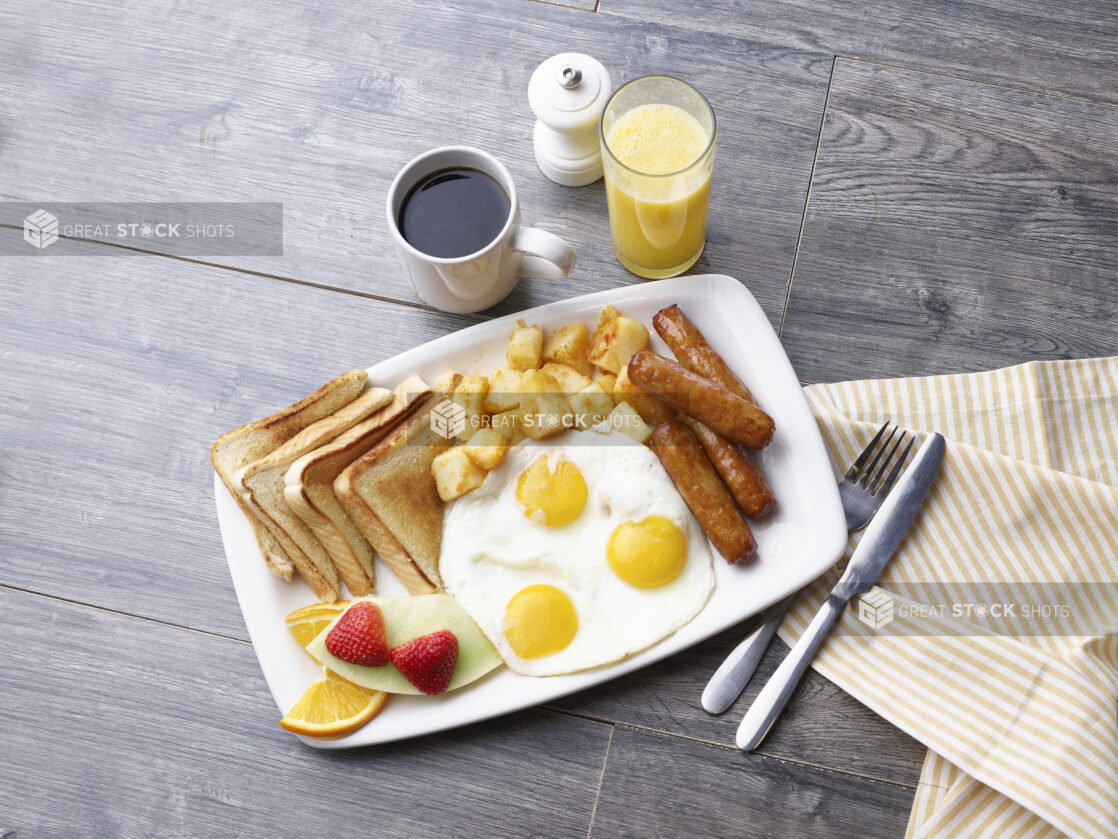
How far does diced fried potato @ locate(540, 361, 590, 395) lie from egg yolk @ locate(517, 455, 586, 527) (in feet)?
0.61

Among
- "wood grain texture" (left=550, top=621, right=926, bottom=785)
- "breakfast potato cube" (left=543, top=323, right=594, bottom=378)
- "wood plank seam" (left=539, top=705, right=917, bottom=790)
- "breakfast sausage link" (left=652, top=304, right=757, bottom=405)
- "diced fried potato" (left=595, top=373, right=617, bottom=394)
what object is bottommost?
"wood plank seam" (left=539, top=705, right=917, bottom=790)

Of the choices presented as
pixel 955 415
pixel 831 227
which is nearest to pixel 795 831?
pixel 955 415

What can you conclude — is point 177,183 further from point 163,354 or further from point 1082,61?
point 1082,61

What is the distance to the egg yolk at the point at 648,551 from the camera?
6.42ft

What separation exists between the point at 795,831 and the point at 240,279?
2.05 metres

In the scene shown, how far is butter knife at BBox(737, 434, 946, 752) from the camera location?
198 cm

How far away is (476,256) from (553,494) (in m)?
0.60

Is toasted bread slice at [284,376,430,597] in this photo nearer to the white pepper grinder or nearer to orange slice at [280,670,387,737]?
orange slice at [280,670,387,737]

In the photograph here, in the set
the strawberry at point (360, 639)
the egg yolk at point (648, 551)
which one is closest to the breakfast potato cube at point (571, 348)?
the egg yolk at point (648, 551)

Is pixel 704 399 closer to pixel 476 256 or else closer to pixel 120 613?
pixel 476 256

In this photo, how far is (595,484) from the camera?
2.04 meters

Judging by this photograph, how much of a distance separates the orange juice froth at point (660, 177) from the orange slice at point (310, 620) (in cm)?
120

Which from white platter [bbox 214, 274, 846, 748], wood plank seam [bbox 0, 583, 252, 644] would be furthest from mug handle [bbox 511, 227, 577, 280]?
wood plank seam [bbox 0, 583, 252, 644]

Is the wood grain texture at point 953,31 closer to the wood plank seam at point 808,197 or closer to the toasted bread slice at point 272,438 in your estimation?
the wood plank seam at point 808,197
